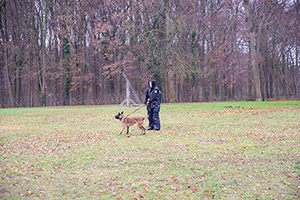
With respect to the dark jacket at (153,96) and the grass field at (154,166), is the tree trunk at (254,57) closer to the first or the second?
the grass field at (154,166)

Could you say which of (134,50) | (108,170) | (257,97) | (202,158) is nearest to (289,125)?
(202,158)

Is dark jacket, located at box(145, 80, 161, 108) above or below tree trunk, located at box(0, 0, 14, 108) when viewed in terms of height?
below

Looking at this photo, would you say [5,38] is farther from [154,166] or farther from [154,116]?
[154,166]

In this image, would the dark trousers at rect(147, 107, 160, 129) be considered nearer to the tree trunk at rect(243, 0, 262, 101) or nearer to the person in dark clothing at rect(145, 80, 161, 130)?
the person in dark clothing at rect(145, 80, 161, 130)

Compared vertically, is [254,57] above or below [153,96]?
above

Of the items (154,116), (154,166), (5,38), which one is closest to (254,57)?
(154,116)

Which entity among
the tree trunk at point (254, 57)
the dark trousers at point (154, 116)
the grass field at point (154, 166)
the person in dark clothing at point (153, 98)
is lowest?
the grass field at point (154, 166)

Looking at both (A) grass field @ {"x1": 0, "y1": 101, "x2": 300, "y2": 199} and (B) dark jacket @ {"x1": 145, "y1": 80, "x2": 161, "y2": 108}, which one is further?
(B) dark jacket @ {"x1": 145, "y1": 80, "x2": 161, "y2": 108}

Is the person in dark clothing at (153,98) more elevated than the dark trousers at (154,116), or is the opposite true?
the person in dark clothing at (153,98)

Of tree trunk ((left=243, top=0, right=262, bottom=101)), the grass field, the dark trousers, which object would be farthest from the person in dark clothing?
tree trunk ((left=243, top=0, right=262, bottom=101))

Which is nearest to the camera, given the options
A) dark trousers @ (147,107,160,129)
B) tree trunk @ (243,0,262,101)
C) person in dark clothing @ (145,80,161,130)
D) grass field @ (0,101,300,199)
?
grass field @ (0,101,300,199)

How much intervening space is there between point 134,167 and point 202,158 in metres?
1.77

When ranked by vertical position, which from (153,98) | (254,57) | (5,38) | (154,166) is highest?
(5,38)

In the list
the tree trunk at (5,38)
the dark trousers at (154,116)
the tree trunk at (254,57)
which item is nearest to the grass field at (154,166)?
the dark trousers at (154,116)
